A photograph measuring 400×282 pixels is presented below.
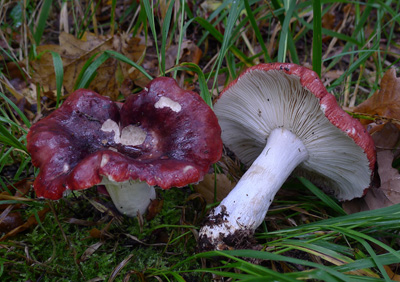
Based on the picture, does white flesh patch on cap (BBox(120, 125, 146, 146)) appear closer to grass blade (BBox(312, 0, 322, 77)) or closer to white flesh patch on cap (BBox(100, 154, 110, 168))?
white flesh patch on cap (BBox(100, 154, 110, 168))

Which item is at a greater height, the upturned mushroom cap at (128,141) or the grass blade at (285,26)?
the grass blade at (285,26)

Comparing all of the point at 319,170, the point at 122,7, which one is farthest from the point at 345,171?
the point at 122,7

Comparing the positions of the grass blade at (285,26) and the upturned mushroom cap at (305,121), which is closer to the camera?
the upturned mushroom cap at (305,121)

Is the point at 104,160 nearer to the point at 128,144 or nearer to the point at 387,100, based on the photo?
the point at 128,144

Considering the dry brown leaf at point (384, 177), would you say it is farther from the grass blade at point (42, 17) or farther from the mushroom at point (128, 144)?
the grass blade at point (42, 17)

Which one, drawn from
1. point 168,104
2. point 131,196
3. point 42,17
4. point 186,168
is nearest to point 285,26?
point 168,104

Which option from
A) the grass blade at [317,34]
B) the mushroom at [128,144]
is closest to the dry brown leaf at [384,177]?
the grass blade at [317,34]

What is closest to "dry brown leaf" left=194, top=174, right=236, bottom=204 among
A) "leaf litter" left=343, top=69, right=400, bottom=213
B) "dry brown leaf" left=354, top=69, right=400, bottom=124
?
"leaf litter" left=343, top=69, right=400, bottom=213

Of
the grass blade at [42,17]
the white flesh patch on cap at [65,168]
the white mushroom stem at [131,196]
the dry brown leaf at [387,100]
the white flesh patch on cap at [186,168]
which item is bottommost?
the white mushroom stem at [131,196]
